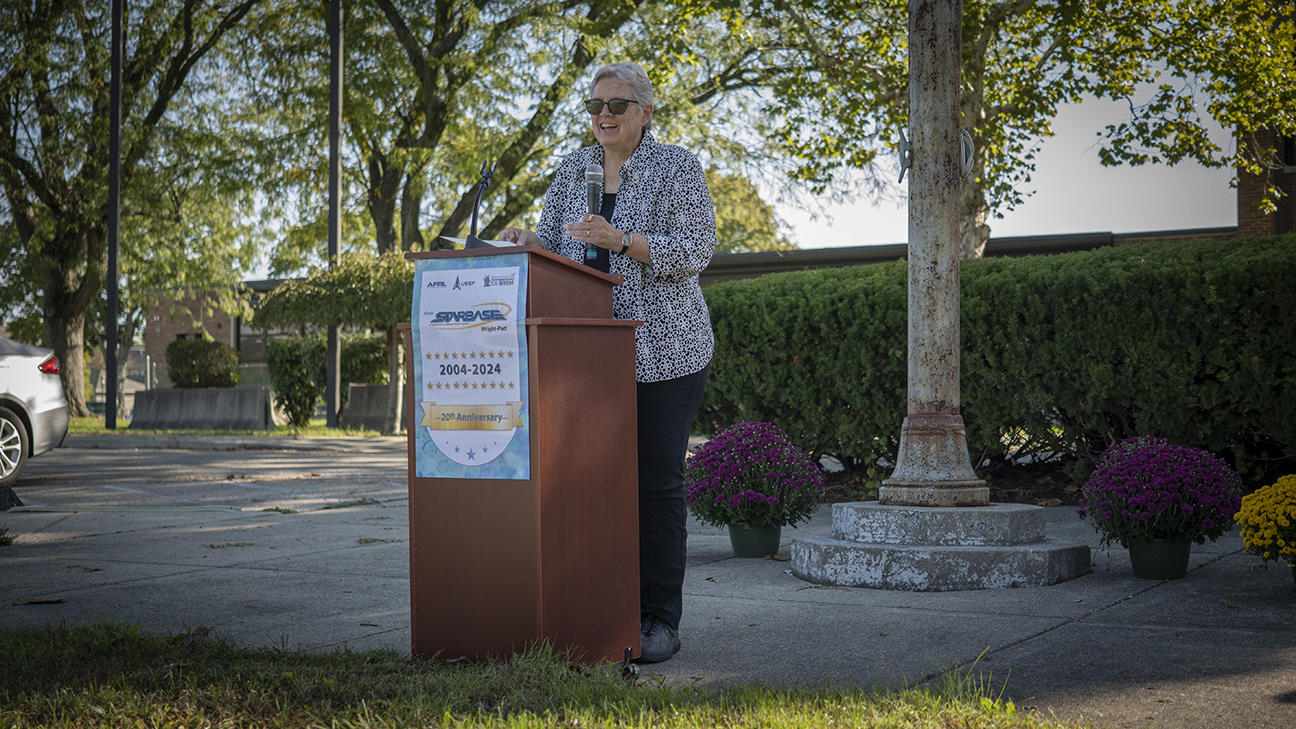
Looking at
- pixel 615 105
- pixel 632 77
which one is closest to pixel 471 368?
pixel 615 105

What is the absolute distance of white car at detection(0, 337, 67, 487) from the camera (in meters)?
9.85

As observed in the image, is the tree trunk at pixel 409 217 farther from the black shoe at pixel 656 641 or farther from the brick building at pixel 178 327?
the brick building at pixel 178 327

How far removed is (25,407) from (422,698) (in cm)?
875

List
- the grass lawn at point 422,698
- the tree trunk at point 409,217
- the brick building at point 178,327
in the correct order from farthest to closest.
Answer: the brick building at point 178,327 → the tree trunk at point 409,217 → the grass lawn at point 422,698

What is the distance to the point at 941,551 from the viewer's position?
4844mm

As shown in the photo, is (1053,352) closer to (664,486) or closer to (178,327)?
(664,486)

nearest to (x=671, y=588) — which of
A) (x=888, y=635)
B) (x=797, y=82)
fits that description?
(x=888, y=635)

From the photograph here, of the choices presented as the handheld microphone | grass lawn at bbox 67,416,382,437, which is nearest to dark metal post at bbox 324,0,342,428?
grass lawn at bbox 67,416,382,437

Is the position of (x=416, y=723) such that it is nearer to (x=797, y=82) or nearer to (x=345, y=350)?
(x=797, y=82)

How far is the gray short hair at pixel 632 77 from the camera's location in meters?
3.56

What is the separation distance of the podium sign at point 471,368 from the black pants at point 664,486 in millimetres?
633

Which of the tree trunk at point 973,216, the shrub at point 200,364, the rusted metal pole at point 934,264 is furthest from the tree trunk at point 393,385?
the rusted metal pole at point 934,264

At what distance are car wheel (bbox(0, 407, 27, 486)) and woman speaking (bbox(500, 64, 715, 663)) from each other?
27.4 feet

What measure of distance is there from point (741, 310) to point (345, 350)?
46.0ft
